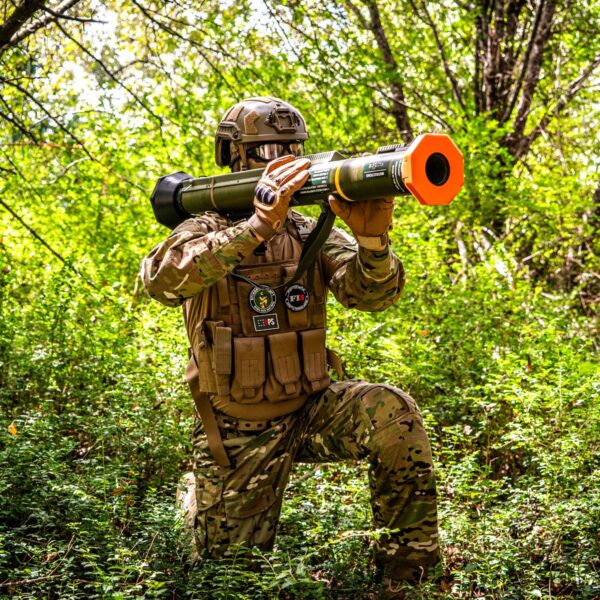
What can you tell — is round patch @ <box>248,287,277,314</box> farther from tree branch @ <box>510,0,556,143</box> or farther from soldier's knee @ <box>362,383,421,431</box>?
tree branch @ <box>510,0,556,143</box>

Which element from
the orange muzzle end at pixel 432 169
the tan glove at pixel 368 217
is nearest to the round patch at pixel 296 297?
the tan glove at pixel 368 217

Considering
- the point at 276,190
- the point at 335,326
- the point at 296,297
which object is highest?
the point at 335,326

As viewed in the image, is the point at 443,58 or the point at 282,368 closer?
the point at 282,368

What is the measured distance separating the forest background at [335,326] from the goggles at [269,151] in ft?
4.20

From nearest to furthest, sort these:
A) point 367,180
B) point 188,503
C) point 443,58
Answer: point 367,180
point 188,503
point 443,58

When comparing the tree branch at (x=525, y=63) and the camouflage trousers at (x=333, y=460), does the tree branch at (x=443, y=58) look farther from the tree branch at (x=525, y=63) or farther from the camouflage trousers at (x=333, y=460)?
the camouflage trousers at (x=333, y=460)

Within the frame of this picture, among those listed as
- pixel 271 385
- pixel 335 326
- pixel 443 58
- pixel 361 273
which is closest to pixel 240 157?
pixel 361 273

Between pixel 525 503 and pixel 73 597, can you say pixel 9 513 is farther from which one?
pixel 525 503

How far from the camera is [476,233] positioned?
28.2ft

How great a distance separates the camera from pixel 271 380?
369 cm

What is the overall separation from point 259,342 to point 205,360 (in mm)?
256

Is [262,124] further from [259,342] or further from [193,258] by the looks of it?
[259,342]

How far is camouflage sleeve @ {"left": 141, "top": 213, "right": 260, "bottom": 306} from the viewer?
3.38 m

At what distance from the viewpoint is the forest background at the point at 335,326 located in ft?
11.7
